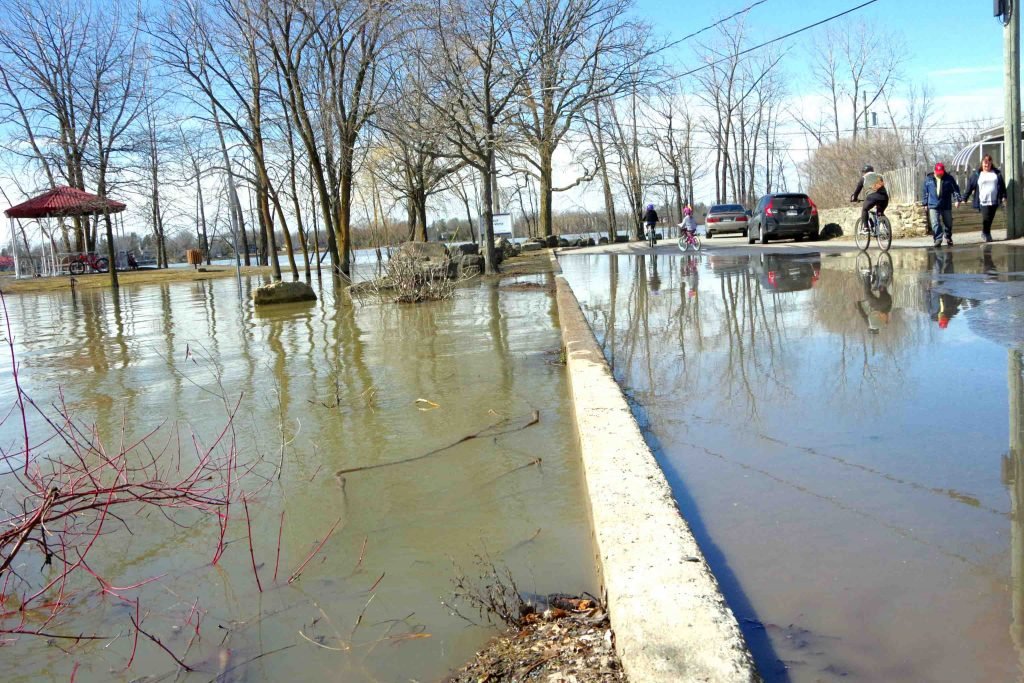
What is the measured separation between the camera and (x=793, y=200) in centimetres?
2630

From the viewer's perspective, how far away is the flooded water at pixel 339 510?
2801mm

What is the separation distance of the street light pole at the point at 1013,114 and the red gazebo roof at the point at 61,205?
1134 inches

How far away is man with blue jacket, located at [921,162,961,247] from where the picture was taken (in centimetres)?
1641

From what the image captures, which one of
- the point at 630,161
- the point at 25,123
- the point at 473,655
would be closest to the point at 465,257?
the point at 473,655

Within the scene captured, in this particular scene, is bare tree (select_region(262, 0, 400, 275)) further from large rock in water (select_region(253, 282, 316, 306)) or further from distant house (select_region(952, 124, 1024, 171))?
distant house (select_region(952, 124, 1024, 171))

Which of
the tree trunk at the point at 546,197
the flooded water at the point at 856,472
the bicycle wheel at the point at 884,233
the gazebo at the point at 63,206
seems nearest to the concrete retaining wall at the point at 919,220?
the bicycle wheel at the point at 884,233

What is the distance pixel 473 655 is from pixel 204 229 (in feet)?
196

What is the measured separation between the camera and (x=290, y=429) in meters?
5.74

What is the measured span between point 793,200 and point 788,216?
0.52 meters

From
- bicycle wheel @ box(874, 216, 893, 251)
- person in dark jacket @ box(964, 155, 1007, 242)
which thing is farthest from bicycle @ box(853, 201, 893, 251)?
person in dark jacket @ box(964, 155, 1007, 242)

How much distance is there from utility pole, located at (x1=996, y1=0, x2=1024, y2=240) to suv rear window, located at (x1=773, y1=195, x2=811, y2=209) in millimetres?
9514

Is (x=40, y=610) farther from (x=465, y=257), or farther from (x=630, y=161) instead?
(x=630, y=161)

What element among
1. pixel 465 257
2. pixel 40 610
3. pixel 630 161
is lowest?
pixel 40 610

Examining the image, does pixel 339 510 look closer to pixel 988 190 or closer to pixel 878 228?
pixel 878 228
